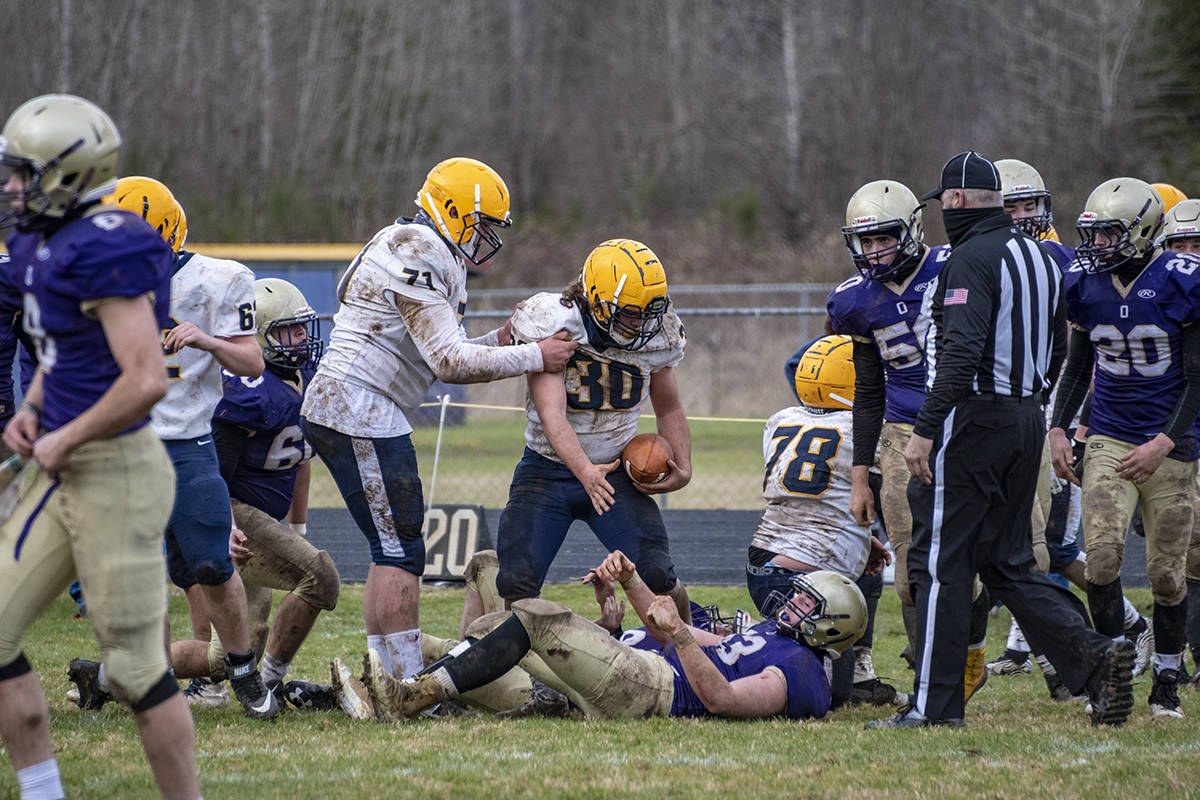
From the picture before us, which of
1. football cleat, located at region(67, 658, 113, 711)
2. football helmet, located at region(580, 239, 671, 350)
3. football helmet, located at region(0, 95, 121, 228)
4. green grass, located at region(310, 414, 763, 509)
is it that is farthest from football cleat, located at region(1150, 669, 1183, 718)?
green grass, located at region(310, 414, 763, 509)

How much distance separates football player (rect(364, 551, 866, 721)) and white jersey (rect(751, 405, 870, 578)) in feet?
1.62

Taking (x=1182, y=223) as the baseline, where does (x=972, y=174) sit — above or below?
above

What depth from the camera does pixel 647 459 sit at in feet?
18.3

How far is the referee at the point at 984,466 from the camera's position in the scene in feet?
15.9

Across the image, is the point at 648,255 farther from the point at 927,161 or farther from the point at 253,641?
the point at 927,161

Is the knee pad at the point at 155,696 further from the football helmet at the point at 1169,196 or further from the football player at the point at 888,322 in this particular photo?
the football helmet at the point at 1169,196

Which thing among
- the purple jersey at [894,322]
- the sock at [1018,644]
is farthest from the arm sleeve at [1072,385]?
the sock at [1018,644]

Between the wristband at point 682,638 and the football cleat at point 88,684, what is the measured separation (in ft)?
7.21

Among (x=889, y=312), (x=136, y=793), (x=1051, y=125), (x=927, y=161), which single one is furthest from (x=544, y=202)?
(x=136, y=793)

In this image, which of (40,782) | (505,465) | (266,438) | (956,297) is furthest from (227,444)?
(505,465)

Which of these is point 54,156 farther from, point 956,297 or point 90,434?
point 956,297

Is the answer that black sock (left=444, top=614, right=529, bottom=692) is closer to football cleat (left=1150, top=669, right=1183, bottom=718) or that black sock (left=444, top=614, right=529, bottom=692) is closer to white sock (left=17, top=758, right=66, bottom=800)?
white sock (left=17, top=758, right=66, bottom=800)

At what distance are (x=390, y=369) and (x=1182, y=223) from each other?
12.0ft

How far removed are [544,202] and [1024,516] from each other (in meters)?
30.5
